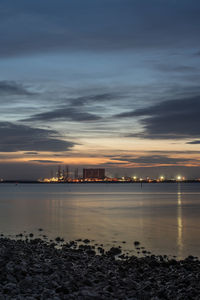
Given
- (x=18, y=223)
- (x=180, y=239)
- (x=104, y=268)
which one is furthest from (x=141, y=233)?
(x=104, y=268)

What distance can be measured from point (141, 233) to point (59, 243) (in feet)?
33.9

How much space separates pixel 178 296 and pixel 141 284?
1762 millimetres

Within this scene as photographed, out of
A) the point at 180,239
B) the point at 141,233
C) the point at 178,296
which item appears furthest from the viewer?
the point at 141,233

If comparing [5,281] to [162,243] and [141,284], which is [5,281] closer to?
[141,284]

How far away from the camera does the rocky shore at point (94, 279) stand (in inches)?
491

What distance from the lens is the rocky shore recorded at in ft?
40.9

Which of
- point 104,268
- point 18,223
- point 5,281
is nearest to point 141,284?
point 104,268

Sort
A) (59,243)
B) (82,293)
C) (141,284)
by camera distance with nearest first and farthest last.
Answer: (82,293) < (141,284) < (59,243)

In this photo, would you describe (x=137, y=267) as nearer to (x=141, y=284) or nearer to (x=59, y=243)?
(x=141, y=284)

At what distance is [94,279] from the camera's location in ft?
48.4

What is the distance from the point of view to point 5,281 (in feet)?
42.8

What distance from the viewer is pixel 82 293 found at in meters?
12.3

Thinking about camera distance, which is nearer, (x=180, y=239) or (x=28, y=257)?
(x=28, y=257)

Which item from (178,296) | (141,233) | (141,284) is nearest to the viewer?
(178,296)
